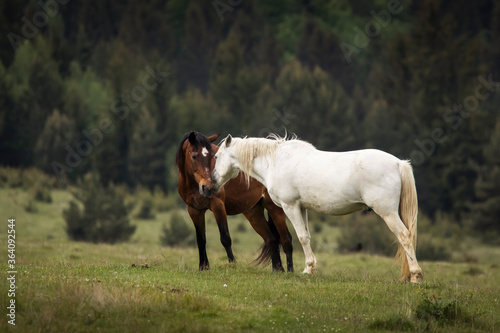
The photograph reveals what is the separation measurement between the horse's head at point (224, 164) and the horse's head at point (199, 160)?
0.11 meters

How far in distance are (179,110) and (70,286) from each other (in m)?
42.8

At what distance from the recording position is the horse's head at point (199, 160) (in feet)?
34.6

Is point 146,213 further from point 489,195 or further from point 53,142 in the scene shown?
point 489,195

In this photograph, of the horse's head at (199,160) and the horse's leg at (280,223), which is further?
the horse's leg at (280,223)

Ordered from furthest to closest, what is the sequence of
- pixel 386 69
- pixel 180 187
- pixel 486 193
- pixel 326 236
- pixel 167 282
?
pixel 386 69, pixel 486 193, pixel 326 236, pixel 180 187, pixel 167 282

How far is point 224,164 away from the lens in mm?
10812

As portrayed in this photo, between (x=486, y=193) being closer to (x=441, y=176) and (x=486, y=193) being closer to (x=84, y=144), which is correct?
(x=441, y=176)

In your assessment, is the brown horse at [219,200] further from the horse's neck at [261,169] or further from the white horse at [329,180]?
the horse's neck at [261,169]

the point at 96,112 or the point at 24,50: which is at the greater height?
the point at 24,50

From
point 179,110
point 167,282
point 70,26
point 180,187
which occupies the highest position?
point 70,26

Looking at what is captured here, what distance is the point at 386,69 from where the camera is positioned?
61.1 m

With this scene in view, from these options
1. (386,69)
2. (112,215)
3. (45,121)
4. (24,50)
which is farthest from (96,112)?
(386,69)

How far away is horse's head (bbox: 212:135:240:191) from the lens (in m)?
10.8

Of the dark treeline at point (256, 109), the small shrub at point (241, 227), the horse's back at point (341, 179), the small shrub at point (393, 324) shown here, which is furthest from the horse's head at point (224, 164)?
the dark treeline at point (256, 109)
